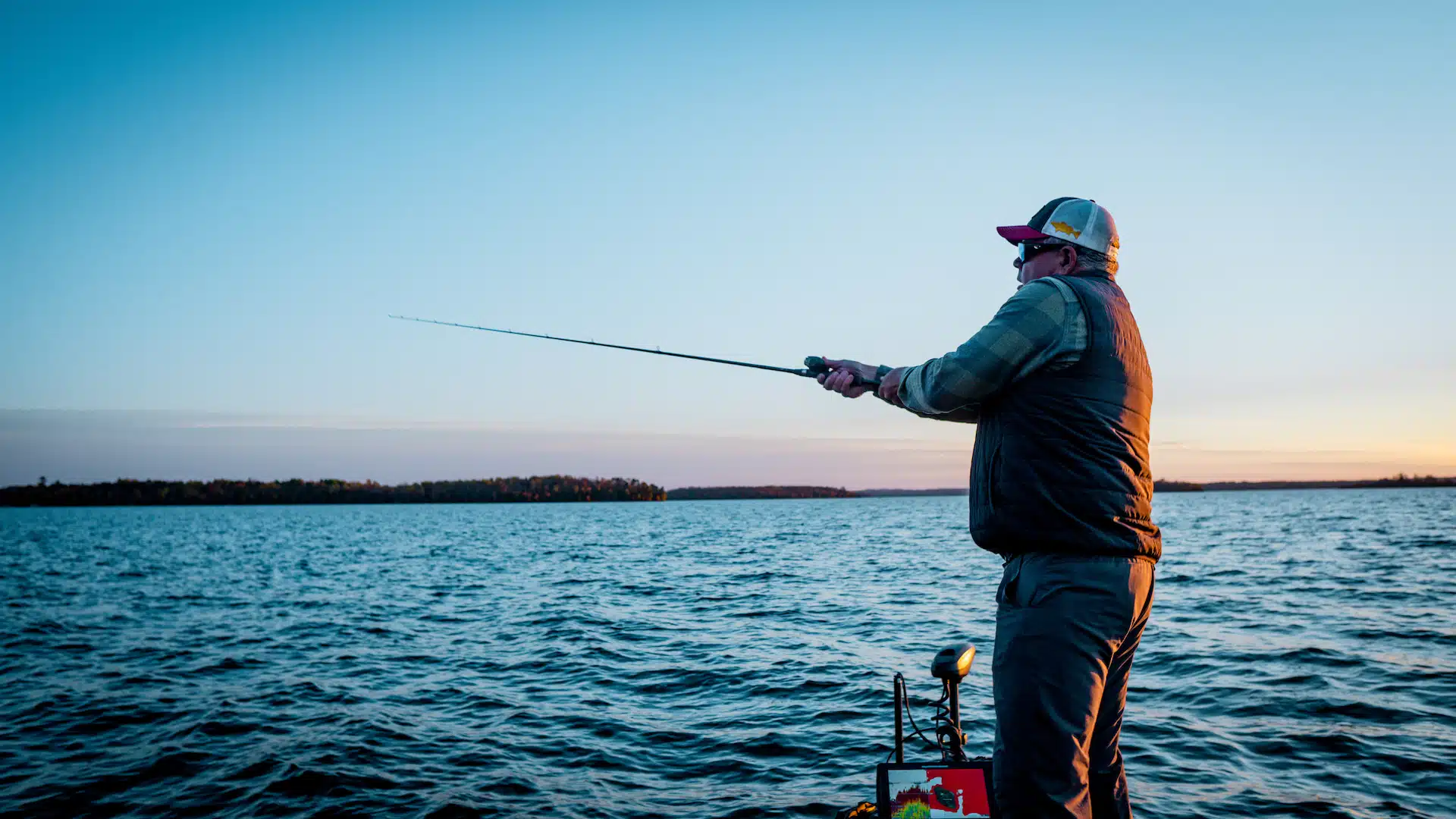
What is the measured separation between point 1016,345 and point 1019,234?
1.96 feet

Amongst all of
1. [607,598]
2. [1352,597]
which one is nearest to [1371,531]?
[1352,597]

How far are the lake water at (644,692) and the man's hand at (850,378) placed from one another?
383 centimetres

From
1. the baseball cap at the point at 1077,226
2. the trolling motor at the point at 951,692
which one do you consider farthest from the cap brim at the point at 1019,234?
the trolling motor at the point at 951,692

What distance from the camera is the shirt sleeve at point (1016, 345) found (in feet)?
9.07

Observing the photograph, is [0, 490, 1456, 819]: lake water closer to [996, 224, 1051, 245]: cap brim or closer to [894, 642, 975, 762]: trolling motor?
[894, 642, 975, 762]: trolling motor

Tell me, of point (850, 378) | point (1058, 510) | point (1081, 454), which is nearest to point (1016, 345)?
point (1081, 454)

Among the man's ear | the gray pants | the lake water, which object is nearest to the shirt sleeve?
the man's ear

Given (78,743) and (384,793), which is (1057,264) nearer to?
(384,793)

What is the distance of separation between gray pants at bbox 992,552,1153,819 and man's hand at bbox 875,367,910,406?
0.73 metres

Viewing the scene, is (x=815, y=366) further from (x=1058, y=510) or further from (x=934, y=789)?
(x=934, y=789)

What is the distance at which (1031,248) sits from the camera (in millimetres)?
3152

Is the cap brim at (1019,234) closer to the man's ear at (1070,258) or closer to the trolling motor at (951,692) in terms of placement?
the man's ear at (1070,258)

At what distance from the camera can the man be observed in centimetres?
272

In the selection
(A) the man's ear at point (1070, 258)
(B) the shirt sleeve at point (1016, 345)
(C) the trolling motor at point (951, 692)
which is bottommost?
(C) the trolling motor at point (951, 692)
